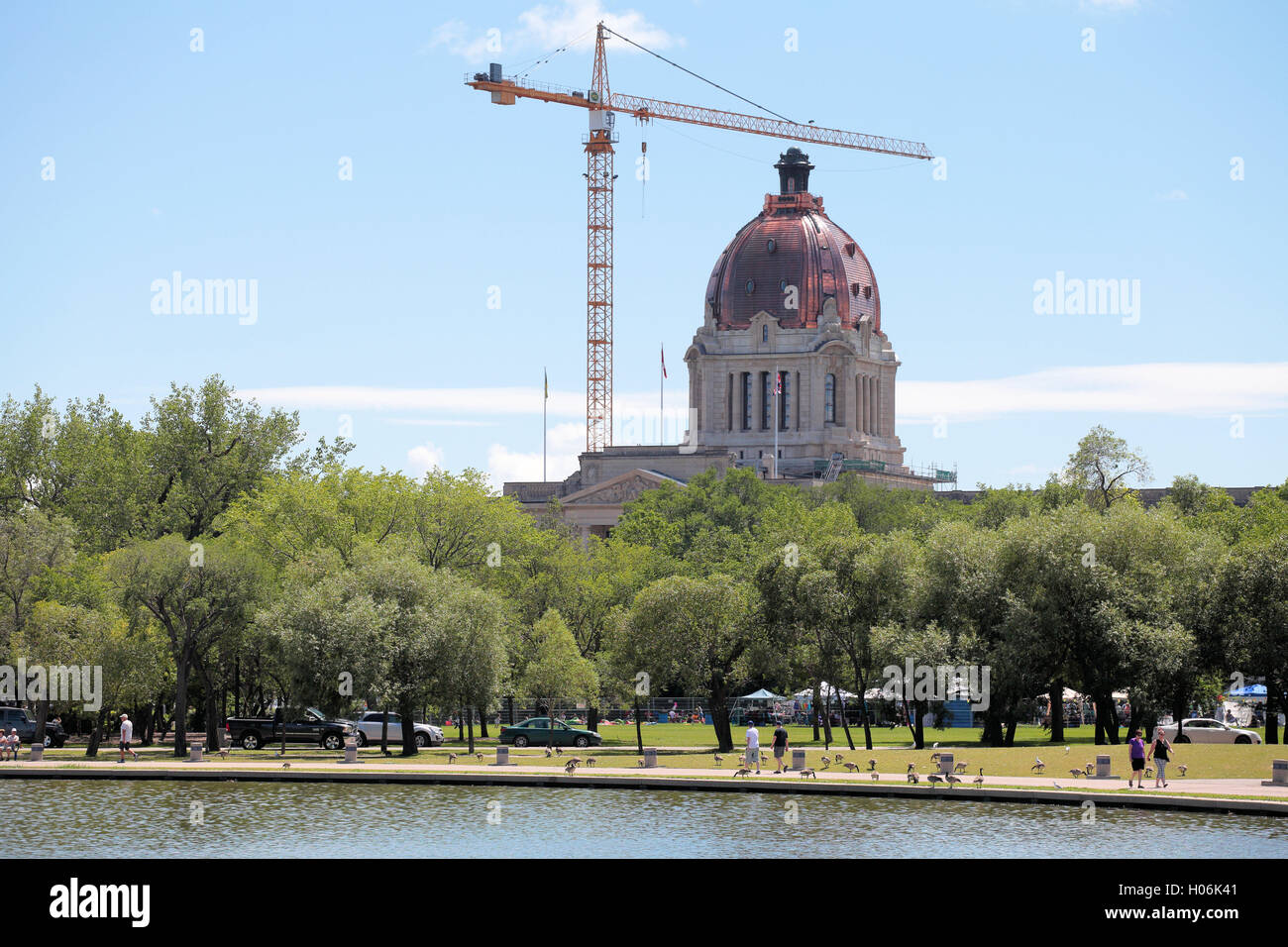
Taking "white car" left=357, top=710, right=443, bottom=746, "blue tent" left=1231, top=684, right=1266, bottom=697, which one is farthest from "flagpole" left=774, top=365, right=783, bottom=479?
"white car" left=357, top=710, right=443, bottom=746

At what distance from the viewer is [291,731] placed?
67.8 m

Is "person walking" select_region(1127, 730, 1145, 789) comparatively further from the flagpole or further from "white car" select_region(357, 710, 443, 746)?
the flagpole

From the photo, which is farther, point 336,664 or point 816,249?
point 816,249

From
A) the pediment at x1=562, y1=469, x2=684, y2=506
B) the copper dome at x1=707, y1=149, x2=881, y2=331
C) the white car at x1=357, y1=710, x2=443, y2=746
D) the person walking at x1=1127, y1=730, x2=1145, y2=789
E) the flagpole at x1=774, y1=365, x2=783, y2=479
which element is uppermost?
the copper dome at x1=707, y1=149, x2=881, y2=331

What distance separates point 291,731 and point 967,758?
2781cm

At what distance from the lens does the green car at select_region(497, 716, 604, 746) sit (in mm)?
67375

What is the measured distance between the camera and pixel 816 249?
163 metres

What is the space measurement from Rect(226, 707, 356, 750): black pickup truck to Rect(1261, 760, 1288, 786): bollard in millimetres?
34666

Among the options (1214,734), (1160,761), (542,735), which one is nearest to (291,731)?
(542,735)

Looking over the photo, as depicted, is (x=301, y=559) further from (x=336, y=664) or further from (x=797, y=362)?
(x=797, y=362)

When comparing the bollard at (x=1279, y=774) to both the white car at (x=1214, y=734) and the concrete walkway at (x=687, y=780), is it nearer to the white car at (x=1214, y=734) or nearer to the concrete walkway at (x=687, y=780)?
the concrete walkway at (x=687, y=780)

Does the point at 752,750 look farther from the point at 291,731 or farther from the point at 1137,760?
the point at 291,731
